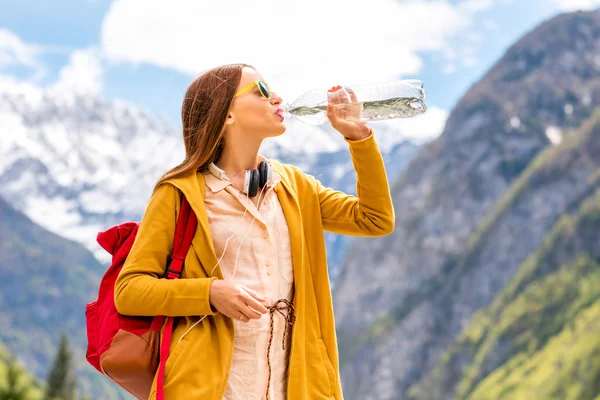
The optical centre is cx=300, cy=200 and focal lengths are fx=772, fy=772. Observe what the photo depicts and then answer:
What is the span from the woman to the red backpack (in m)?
0.06

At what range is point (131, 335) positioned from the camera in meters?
4.37

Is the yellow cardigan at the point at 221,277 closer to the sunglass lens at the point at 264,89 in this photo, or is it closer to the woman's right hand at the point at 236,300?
the woman's right hand at the point at 236,300

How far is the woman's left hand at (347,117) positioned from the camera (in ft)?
15.8

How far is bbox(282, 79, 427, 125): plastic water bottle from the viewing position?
17.5 ft

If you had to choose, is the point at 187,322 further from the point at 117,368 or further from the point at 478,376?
the point at 478,376

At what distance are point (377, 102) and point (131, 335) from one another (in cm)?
232

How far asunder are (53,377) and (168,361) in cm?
10021

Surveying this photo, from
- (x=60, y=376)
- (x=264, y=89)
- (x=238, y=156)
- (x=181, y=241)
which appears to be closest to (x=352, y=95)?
(x=264, y=89)

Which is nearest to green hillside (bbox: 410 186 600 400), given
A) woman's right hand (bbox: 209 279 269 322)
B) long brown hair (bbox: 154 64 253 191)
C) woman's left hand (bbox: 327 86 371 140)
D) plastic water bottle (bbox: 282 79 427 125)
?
plastic water bottle (bbox: 282 79 427 125)

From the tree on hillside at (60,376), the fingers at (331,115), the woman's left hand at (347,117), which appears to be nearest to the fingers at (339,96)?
the woman's left hand at (347,117)

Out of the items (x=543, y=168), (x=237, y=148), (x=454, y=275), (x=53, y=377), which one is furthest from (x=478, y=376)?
(x=237, y=148)

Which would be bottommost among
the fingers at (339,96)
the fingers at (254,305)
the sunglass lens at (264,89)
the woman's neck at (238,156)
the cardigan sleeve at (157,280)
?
the fingers at (254,305)

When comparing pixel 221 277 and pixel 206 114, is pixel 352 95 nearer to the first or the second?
pixel 206 114

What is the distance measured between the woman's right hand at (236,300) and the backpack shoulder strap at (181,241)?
34cm
